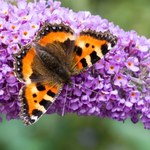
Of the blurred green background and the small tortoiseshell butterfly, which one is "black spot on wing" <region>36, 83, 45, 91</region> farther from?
the blurred green background

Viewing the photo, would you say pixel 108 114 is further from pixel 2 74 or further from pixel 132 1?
pixel 132 1

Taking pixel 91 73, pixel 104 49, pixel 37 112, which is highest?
pixel 104 49

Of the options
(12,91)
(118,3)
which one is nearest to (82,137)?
(118,3)

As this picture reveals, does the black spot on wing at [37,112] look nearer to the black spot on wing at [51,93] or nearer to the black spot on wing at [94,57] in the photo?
the black spot on wing at [51,93]

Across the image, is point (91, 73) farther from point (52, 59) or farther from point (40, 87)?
point (40, 87)

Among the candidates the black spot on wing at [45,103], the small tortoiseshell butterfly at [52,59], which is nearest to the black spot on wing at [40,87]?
the small tortoiseshell butterfly at [52,59]

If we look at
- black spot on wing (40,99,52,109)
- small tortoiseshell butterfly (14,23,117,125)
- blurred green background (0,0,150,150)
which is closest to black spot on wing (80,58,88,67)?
small tortoiseshell butterfly (14,23,117,125)

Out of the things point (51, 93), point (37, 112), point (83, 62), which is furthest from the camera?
point (83, 62)

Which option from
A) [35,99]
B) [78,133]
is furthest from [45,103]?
[78,133]
